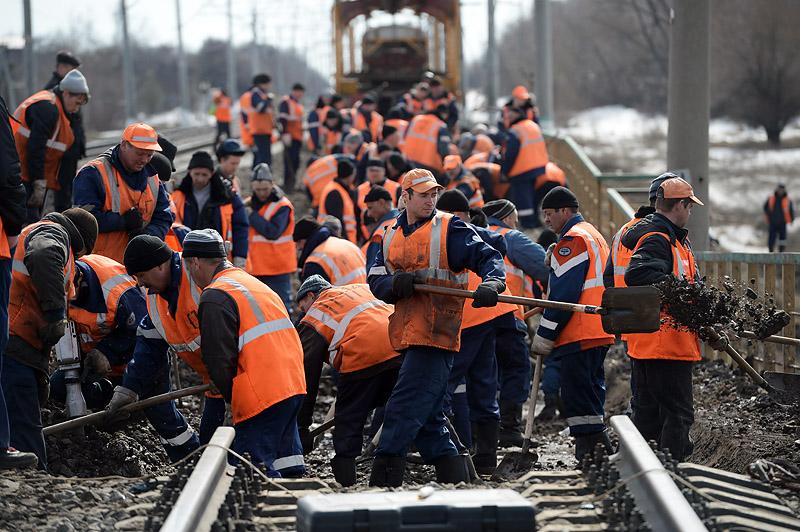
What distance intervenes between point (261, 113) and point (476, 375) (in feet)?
38.6

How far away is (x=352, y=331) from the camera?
7.23 m

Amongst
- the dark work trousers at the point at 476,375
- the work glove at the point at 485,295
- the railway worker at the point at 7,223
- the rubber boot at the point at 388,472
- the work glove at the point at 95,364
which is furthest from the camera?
the dark work trousers at the point at 476,375

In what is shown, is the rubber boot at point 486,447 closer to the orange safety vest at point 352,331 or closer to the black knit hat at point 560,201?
the orange safety vest at point 352,331

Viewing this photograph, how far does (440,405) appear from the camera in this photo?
6773 mm

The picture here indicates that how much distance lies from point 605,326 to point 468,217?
2.38m

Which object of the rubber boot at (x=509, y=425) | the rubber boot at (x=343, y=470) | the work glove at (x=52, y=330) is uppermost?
the work glove at (x=52, y=330)

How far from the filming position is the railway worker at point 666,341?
277 inches

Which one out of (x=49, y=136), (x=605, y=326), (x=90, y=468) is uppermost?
(x=49, y=136)

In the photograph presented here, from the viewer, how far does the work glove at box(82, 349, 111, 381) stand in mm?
7754

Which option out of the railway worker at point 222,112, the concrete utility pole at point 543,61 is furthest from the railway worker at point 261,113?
the railway worker at point 222,112

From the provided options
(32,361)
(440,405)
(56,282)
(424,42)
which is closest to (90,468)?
(32,361)

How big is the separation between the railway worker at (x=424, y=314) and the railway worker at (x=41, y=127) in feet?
14.1

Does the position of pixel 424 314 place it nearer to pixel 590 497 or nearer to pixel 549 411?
pixel 590 497

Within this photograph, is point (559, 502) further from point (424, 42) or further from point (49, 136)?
point (424, 42)
